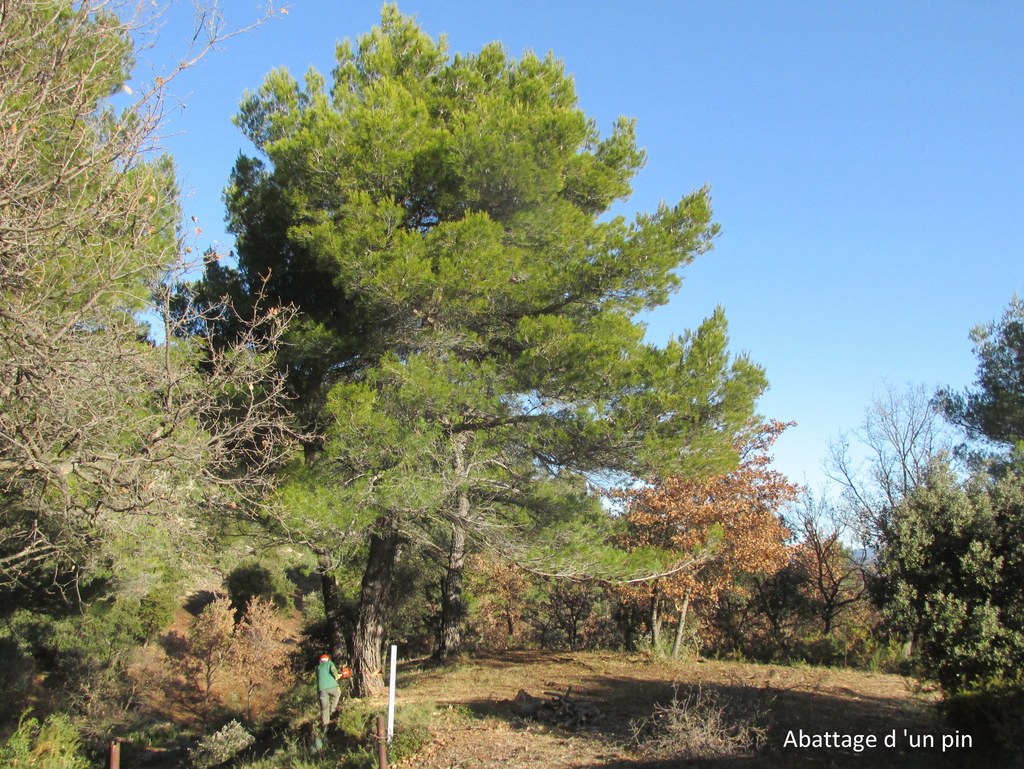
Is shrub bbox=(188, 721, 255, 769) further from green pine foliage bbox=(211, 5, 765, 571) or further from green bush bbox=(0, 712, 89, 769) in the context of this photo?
green pine foliage bbox=(211, 5, 765, 571)

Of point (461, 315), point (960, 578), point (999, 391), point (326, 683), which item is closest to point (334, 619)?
point (326, 683)

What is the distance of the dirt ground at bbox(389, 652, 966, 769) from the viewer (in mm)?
7254

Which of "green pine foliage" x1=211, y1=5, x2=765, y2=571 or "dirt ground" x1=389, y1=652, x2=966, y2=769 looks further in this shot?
"green pine foliage" x1=211, y1=5, x2=765, y2=571

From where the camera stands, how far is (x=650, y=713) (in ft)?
30.3

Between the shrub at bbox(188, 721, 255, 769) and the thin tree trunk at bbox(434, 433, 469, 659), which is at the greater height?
the thin tree trunk at bbox(434, 433, 469, 659)

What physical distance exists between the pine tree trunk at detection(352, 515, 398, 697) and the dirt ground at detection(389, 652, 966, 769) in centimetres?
65

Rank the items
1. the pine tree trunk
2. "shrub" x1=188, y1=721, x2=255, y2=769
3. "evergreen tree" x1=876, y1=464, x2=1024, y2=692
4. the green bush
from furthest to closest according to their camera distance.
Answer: "shrub" x1=188, y1=721, x2=255, y2=769 → the pine tree trunk → the green bush → "evergreen tree" x1=876, y1=464, x2=1024, y2=692

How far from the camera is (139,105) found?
5.53 meters

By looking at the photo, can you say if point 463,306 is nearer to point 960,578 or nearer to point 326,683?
point 326,683

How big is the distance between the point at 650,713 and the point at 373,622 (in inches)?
192

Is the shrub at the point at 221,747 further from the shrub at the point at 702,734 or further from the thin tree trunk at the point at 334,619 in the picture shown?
the shrub at the point at 702,734

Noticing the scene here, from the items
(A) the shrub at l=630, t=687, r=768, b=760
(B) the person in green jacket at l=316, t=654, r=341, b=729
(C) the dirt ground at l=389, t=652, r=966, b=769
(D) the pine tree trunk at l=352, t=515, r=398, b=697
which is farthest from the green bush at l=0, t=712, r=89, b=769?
(A) the shrub at l=630, t=687, r=768, b=760

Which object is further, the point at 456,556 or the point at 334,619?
the point at 456,556

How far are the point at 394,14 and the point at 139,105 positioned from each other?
27.2 feet
